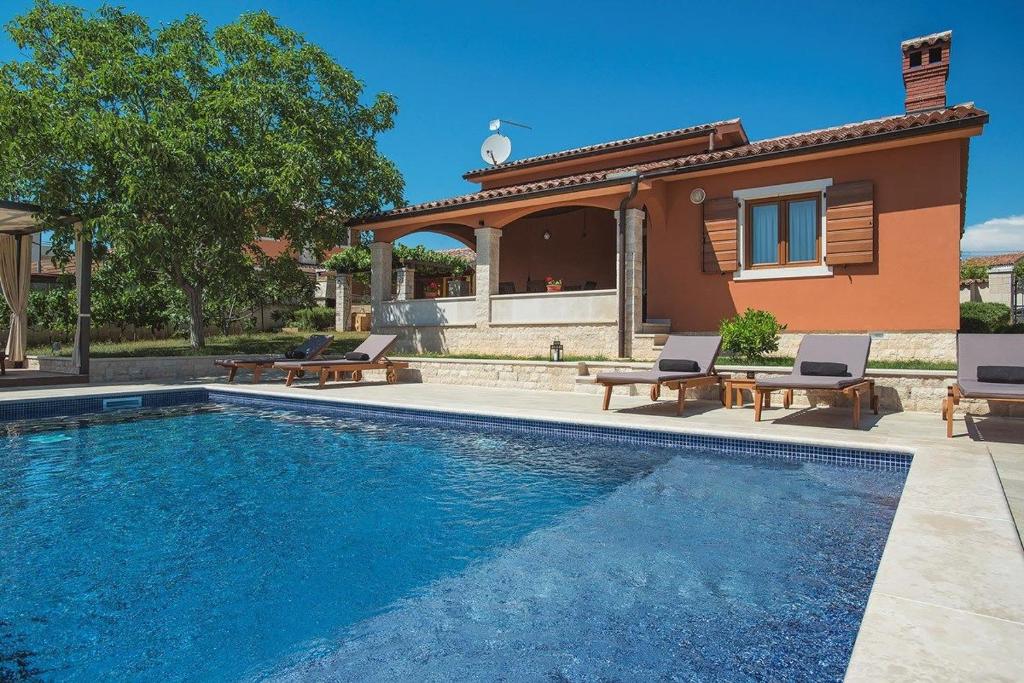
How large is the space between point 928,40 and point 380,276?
13984mm

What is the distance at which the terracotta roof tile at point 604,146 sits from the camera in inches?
647

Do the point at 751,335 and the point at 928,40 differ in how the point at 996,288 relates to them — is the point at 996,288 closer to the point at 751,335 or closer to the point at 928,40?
the point at 928,40

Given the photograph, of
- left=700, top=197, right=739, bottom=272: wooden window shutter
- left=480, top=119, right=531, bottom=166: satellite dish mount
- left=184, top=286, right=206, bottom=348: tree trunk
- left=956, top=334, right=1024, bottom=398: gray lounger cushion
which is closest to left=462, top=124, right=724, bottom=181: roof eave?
left=480, top=119, right=531, bottom=166: satellite dish mount

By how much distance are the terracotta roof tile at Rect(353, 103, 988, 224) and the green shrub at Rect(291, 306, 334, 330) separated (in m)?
11.3

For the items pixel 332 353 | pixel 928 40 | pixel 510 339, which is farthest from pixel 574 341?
pixel 928 40

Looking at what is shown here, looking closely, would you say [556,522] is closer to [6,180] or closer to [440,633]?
[440,633]

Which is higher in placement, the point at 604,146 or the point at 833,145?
Result: the point at 604,146

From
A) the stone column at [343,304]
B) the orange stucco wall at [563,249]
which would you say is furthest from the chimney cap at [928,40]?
the stone column at [343,304]

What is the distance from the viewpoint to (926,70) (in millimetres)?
13062

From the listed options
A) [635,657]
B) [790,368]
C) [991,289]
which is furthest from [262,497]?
[991,289]

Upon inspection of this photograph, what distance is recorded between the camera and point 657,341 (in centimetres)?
1241

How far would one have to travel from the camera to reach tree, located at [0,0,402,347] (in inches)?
489

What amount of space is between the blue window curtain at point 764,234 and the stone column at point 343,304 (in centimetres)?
1842

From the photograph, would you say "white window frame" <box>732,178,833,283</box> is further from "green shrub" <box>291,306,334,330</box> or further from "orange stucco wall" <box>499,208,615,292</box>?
"green shrub" <box>291,306,334,330</box>
